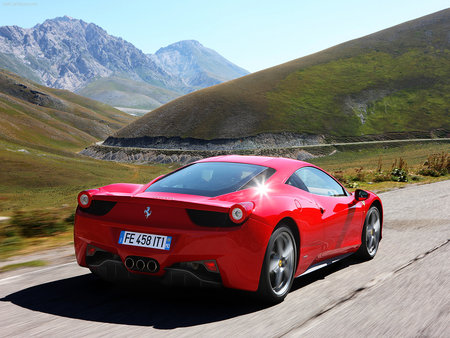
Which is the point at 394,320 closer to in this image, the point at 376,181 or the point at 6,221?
the point at 6,221

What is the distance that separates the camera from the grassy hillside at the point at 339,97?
323 ft

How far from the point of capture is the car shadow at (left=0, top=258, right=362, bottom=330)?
12.7 ft

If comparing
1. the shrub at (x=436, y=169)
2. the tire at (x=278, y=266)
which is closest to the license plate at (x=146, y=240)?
the tire at (x=278, y=266)

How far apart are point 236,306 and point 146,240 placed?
0.99m

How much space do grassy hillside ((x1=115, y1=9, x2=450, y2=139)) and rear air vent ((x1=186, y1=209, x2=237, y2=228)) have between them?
302ft

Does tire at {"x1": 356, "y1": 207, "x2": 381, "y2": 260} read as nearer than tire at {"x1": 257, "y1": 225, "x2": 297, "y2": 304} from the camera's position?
No

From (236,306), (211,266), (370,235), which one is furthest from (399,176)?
(211,266)

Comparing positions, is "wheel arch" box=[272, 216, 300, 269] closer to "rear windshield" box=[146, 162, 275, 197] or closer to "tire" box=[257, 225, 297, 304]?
"tire" box=[257, 225, 297, 304]

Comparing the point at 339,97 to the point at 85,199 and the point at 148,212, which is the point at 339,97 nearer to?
the point at 85,199

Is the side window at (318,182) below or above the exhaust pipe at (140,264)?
above

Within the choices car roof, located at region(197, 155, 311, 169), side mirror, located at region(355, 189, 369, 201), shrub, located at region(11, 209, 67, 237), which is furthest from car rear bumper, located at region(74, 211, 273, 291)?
shrub, located at region(11, 209, 67, 237)

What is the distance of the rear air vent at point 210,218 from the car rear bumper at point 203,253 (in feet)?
0.16

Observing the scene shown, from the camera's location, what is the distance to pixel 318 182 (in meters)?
5.58

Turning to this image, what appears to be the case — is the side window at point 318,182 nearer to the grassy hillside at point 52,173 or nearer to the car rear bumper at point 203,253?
the car rear bumper at point 203,253
